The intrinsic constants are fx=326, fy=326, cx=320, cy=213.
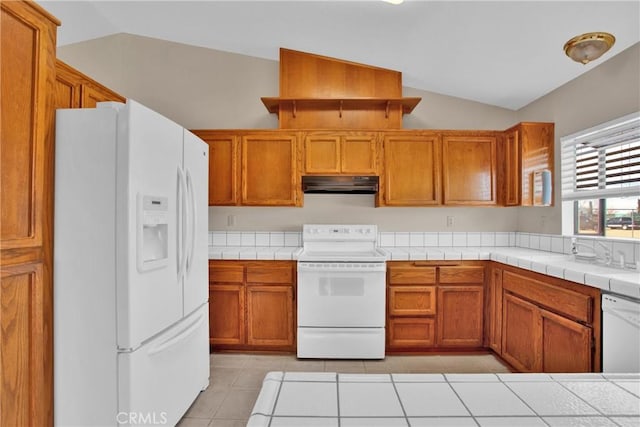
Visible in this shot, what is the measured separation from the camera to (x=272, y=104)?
3332 mm

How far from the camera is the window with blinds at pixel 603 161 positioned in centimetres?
230

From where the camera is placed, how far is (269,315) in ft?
9.55

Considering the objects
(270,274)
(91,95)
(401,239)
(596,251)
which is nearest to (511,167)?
(596,251)

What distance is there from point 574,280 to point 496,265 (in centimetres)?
94

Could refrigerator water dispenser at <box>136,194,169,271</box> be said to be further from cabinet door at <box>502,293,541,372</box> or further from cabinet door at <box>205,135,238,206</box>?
cabinet door at <box>502,293,541,372</box>

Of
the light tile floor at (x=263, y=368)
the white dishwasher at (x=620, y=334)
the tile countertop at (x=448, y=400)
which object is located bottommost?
the light tile floor at (x=263, y=368)

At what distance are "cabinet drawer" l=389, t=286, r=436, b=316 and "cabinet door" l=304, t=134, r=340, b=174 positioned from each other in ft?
4.29

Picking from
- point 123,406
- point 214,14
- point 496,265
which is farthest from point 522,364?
point 214,14

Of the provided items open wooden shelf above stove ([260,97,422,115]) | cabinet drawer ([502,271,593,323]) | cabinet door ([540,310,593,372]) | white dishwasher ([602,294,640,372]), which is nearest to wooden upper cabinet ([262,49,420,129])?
open wooden shelf above stove ([260,97,422,115])

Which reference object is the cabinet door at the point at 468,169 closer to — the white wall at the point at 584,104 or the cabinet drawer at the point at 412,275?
the white wall at the point at 584,104

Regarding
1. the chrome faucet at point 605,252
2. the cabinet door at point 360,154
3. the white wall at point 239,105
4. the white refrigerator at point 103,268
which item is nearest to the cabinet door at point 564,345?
the chrome faucet at point 605,252

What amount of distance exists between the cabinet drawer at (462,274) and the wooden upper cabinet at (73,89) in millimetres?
3023

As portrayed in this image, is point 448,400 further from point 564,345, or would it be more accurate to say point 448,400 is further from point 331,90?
point 331,90

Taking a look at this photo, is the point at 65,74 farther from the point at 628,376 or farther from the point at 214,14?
the point at 628,376
